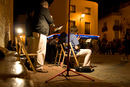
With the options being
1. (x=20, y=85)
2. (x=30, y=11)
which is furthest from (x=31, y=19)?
(x=20, y=85)

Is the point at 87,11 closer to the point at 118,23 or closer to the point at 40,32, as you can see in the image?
the point at 118,23

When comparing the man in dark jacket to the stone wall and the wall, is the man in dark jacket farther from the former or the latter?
the wall

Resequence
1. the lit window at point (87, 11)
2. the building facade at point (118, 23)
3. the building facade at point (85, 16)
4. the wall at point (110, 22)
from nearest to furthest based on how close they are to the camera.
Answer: the building facade at point (85, 16), the lit window at point (87, 11), the building facade at point (118, 23), the wall at point (110, 22)

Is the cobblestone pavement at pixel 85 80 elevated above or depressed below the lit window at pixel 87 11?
below

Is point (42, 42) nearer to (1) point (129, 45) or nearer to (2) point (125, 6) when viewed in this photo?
(1) point (129, 45)

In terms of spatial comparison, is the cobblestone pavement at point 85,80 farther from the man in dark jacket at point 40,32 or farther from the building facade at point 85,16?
the building facade at point 85,16

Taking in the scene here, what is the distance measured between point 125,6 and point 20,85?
30.8 m

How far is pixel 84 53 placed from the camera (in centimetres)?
514

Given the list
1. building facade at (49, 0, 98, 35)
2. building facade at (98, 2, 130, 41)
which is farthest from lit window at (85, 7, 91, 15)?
building facade at (98, 2, 130, 41)

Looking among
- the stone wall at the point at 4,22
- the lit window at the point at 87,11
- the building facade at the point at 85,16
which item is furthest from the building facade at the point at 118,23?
the stone wall at the point at 4,22

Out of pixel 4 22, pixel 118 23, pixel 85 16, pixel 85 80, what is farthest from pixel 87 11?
pixel 85 80

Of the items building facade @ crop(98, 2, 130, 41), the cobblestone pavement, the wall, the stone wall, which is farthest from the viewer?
the wall

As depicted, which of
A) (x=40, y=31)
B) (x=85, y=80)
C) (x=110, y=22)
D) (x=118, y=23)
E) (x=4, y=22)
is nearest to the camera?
(x=85, y=80)

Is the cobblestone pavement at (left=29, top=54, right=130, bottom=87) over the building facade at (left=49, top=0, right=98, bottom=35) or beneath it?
beneath
